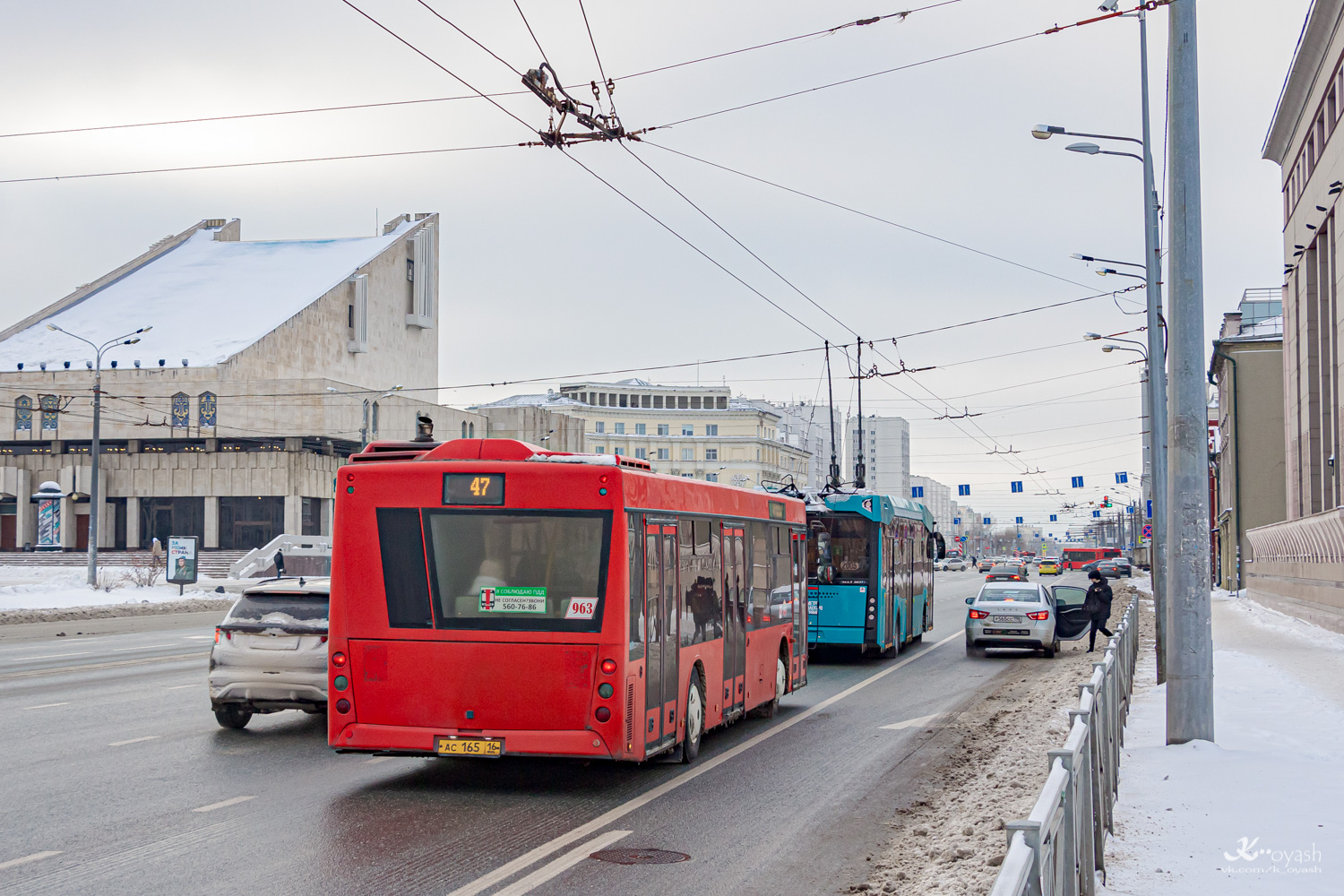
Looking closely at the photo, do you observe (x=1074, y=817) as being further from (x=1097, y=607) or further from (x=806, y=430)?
(x=806, y=430)

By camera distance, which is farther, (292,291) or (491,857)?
(292,291)

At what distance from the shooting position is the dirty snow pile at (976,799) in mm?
7434

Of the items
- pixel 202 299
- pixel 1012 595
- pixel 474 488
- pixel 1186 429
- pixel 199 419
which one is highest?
pixel 202 299

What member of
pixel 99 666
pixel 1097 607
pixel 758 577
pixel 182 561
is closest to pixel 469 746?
pixel 758 577

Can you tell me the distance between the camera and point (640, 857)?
8039mm

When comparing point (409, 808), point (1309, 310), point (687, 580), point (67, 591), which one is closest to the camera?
point (409, 808)

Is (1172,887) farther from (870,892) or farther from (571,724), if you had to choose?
(571,724)

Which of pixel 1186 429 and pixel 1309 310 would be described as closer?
pixel 1186 429

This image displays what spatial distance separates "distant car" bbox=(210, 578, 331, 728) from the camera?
13.0 m

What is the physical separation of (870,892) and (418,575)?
4.59m

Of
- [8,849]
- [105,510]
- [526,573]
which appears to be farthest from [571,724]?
[105,510]

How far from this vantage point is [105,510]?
78000mm

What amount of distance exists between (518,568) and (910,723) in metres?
6.61

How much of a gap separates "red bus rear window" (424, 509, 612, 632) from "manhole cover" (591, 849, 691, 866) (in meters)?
2.04
